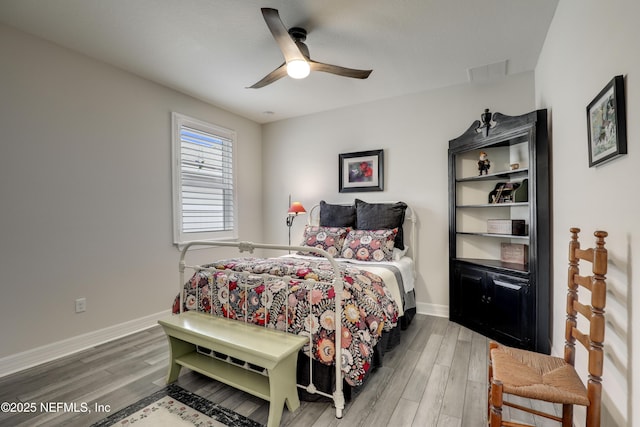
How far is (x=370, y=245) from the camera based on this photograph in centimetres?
317

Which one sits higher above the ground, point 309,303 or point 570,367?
point 309,303

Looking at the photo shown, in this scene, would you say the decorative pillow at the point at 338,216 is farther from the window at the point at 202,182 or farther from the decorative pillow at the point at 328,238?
the window at the point at 202,182

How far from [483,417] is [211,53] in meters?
3.35

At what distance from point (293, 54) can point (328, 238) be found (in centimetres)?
197

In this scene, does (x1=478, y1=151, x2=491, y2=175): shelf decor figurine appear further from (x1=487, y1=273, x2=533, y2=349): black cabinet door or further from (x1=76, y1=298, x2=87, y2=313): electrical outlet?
(x1=76, y1=298, x2=87, y2=313): electrical outlet

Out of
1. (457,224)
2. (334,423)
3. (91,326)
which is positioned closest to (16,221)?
(91,326)

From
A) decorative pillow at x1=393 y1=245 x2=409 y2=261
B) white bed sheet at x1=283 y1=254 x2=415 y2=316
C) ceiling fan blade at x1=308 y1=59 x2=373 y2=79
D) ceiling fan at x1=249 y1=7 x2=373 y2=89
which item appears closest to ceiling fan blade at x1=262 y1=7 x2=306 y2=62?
ceiling fan at x1=249 y1=7 x2=373 y2=89

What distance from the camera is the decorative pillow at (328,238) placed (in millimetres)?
3415

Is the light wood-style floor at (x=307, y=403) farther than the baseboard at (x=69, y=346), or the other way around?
the baseboard at (x=69, y=346)

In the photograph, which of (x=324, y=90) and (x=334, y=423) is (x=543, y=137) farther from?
(x=334, y=423)

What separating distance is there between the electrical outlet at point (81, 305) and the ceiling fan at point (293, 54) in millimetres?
2492

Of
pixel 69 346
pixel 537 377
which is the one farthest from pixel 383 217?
pixel 69 346

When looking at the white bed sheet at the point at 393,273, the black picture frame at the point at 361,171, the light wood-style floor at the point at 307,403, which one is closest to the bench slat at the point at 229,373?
the light wood-style floor at the point at 307,403

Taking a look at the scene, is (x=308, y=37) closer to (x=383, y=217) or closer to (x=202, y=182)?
(x=383, y=217)
